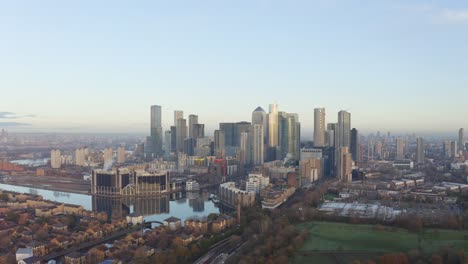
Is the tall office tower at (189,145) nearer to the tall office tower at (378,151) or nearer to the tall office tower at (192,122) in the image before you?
the tall office tower at (192,122)

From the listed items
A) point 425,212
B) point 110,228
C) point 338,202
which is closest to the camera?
point 110,228

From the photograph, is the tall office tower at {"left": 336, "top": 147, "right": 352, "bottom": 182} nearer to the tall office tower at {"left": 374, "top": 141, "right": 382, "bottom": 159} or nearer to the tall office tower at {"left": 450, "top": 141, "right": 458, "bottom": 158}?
the tall office tower at {"left": 374, "top": 141, "right": 382, "bottom": 159}

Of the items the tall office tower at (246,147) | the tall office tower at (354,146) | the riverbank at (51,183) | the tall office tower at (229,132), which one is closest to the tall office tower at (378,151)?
the tall office tower at (354,146)

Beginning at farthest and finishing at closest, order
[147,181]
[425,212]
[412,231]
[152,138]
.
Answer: [152,138] < [147,181] < [425,212] < [412,231]

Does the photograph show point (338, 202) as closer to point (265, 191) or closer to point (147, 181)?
point (265, 191)

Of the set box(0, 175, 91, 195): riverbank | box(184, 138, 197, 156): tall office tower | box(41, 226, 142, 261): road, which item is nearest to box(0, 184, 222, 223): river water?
box(0, 175, 91, 195): riverbank

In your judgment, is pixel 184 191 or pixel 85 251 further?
pixel 184 191

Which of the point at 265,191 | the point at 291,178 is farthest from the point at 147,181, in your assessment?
the point at 291,178
